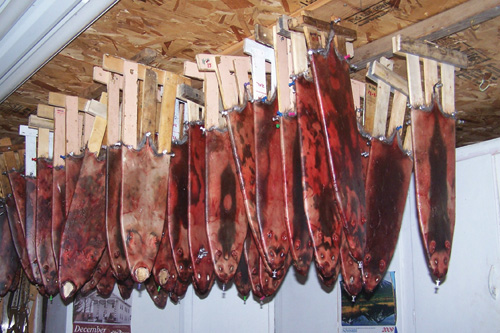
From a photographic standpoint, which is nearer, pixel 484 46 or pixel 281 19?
pixel 281 19

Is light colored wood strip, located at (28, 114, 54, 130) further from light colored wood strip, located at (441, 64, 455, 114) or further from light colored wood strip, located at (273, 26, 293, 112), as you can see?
light colored wood strip, located at (441, 64, 455, 114)

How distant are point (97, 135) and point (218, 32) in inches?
35.7

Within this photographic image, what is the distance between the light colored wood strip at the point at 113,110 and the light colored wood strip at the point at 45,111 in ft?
2.62

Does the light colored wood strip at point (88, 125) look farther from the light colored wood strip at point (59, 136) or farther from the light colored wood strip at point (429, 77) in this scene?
the light colored wood strip at point (429, 77)

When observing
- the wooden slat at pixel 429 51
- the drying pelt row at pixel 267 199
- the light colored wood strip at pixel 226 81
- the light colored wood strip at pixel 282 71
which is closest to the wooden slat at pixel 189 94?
the drying pelt row at pixel 267 199

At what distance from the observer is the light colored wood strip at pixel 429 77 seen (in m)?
2.32

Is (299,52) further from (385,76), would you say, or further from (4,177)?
(4,177)

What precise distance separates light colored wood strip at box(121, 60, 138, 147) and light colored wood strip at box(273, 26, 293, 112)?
2.53 feet

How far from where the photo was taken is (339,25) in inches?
91.1

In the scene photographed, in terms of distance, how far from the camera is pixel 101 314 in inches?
185

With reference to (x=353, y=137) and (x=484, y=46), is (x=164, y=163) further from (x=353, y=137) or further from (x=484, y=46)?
(x=484, y=46)

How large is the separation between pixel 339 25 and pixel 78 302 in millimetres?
3528

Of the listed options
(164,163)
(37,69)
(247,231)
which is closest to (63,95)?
(37,69)

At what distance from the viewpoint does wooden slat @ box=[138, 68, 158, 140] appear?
2633mm
